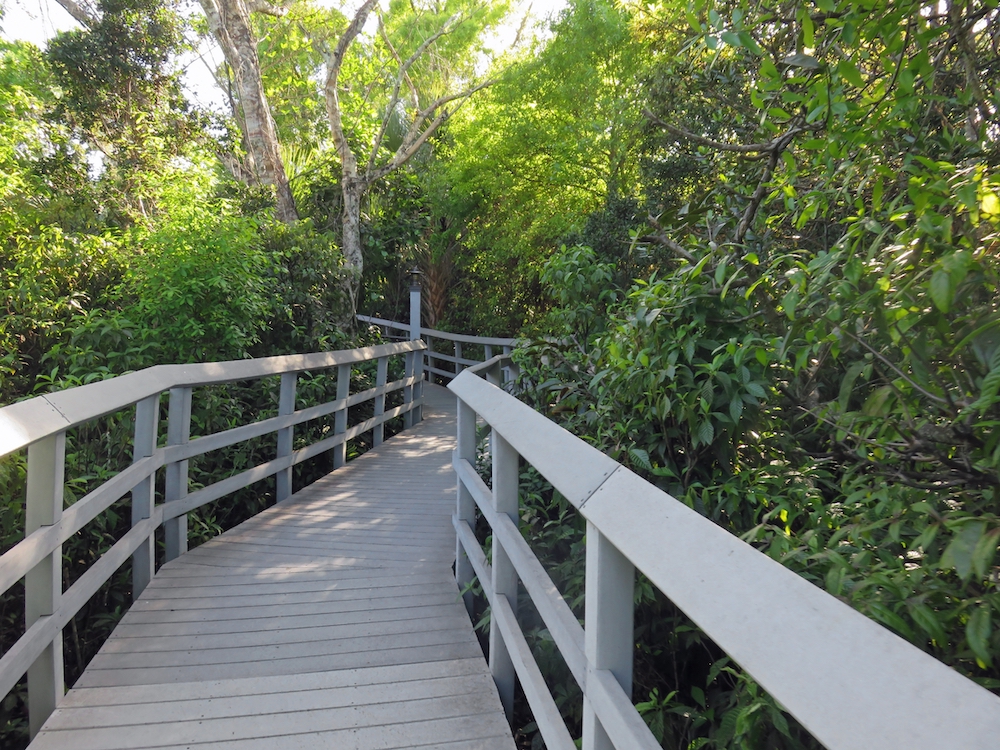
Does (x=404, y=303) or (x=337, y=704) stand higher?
(x=404, y=303)

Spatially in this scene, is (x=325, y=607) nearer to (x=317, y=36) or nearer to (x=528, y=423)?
(x=528, y=423)

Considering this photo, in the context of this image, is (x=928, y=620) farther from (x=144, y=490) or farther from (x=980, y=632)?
(x=144, y=490)

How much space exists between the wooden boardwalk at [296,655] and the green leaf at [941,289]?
186cm

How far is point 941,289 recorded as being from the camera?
1.38 metres

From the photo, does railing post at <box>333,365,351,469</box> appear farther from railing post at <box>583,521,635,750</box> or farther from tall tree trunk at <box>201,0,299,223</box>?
tall tree trunk at <box>201,0,299,223</box>

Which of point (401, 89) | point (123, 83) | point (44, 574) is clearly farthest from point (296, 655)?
point (401, 89)

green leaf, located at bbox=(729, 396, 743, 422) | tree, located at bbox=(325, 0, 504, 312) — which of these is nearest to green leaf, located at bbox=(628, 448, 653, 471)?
green leaf, located at bbox=(729, 396, 743, 422)

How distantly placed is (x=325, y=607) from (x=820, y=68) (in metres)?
2.90

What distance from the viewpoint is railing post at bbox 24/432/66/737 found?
238cm

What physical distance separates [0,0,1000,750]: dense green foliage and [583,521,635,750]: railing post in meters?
0.30

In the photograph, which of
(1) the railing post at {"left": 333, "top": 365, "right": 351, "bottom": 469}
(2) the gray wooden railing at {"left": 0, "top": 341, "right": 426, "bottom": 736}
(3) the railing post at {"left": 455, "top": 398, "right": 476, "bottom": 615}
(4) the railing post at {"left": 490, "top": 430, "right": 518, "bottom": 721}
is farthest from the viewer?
(1) the railing post at {"left": 333, "top": 365, "right": 351, "bottom": 469}

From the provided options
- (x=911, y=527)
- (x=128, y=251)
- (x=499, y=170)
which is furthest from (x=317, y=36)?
(x=911, y=527)

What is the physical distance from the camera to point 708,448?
2.84 m

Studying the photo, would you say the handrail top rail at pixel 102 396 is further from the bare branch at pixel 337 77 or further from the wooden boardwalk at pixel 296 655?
the bare branch at pixel 337 77
